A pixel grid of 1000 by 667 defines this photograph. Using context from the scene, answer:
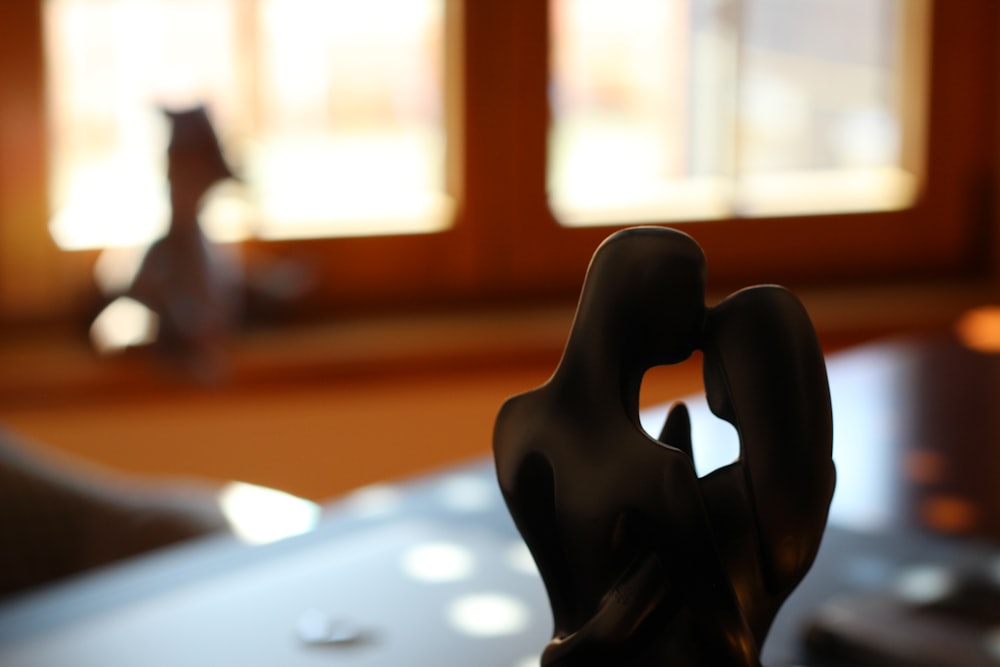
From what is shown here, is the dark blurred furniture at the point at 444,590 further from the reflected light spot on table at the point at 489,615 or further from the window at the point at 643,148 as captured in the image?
the window at the point at 643,148

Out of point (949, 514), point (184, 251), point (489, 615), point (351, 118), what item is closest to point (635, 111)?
point (351, 118)

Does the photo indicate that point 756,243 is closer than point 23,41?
No

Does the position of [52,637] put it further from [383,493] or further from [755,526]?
[755,526]

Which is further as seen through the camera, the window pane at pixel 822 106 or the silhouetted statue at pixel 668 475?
the window pane at pixel 822 106

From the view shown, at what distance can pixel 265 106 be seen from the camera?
2.36 meters

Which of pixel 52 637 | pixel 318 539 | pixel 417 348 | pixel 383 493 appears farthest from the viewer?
pixel 417 348

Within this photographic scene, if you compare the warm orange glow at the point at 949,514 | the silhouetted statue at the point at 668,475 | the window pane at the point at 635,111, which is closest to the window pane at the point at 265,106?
the window pane at the point at 635,111

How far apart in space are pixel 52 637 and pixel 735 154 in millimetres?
2082

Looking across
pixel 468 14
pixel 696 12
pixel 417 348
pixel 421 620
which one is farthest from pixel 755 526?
pixel 696 12

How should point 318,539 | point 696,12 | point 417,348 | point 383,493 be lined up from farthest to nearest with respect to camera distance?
point 696,12 → point 417,348 → point 383,493 → point 318,539

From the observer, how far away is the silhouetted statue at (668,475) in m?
0.50

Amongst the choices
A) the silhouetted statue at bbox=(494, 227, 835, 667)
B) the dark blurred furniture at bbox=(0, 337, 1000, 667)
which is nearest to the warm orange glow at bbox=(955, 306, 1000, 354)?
the dark blurred furniture at bbox=(0, 337, 1000, 667)

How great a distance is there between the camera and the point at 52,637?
90 centimetres

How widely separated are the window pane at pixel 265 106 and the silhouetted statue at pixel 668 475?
1621mm
